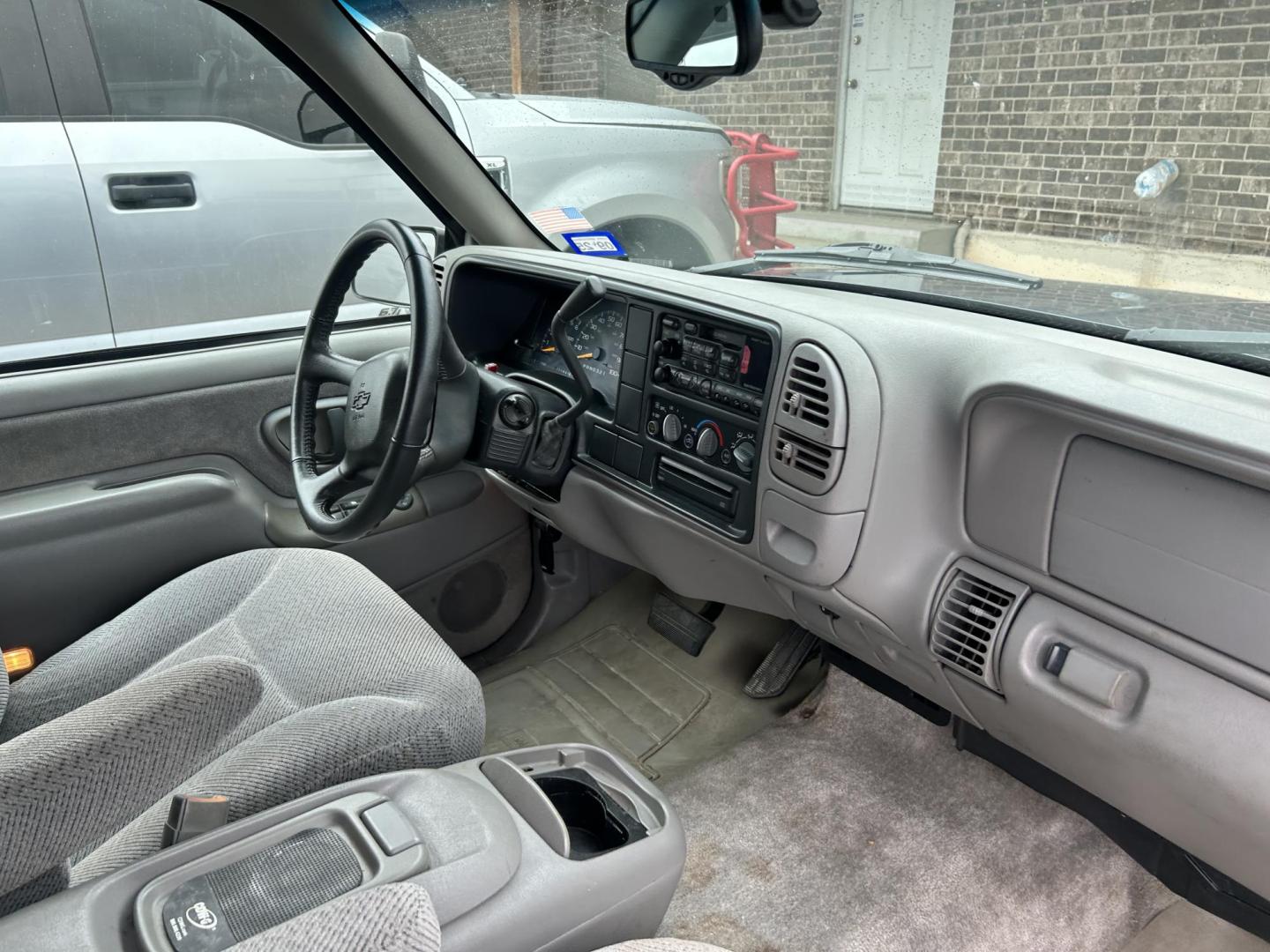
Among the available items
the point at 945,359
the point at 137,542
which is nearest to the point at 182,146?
the point at 137,542

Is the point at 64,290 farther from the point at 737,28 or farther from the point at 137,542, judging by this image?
the point at 737,28

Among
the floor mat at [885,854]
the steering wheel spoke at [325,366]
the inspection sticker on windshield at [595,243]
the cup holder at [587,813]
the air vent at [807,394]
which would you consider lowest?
the floor mat at [885,854]

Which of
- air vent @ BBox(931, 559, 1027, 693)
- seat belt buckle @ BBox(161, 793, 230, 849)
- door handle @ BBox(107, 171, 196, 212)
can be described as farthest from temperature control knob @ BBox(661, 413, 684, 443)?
door handle @ BBox(107, 171, 196, 212)

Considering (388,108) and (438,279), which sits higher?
(388,108)

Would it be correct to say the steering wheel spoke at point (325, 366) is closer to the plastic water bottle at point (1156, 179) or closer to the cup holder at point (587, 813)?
the cup holder at point (587, 813)

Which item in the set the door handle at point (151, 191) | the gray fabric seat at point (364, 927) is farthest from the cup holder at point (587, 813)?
the door handle at point (151, 191)

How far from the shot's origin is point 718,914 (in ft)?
Answer: 6.32

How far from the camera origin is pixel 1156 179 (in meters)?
1.40

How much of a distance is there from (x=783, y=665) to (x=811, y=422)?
110 centimetres

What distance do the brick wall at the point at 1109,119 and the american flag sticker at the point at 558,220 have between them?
0.92 m

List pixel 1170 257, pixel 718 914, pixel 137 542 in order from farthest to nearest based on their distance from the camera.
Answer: pixel 137 542 → pixel 718 914 → pixel 1170 257

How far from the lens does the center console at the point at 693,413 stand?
66.5 inches

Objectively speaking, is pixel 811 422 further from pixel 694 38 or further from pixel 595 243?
pixel 595 243

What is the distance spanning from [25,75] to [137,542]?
970 millimetres
